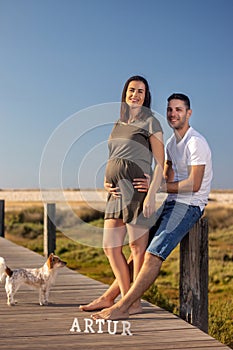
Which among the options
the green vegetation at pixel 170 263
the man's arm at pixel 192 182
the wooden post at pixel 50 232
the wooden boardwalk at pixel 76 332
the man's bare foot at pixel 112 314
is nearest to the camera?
the wooden boardwalk at pixel 76 332

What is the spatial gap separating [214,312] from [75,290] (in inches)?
94.3

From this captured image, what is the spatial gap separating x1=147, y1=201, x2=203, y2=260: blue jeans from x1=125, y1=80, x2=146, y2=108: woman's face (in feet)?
2.27

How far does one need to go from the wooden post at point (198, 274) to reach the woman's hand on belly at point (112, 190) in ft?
1.77

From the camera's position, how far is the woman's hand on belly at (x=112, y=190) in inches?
149

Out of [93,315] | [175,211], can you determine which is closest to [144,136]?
[175,211]

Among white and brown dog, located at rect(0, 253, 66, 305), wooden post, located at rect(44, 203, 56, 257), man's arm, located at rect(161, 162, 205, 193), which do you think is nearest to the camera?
man's arm, located at rect(161, 162, 205, 193)

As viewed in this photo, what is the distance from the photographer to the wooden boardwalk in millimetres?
3201

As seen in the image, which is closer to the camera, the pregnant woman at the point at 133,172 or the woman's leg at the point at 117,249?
the pregnant woman at the point at 133,172

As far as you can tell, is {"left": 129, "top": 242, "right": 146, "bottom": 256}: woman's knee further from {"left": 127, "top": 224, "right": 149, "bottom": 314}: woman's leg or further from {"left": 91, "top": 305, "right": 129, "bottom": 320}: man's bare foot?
{"left": 91, "top": 305, "right": 129, "bottom": 320}: man's bare foot

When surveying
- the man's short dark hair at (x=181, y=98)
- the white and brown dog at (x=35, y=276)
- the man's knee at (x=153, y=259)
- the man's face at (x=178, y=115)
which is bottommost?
the white and brown dog at (x=35, y=276)

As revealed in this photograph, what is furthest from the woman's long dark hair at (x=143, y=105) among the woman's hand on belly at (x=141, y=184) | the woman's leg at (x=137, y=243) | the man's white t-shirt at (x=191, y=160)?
the woman's leg at (x=137, y=243)

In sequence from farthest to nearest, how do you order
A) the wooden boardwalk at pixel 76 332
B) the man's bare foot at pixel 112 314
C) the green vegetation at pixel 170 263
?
the green vegetation at pixel 170 263 < the man's bare foot at pixel 112 314 < the wooden boardwalk at pixel 76 332

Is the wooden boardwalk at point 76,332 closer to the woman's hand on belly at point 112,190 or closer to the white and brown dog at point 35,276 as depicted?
the white and brown dog at point 35,276

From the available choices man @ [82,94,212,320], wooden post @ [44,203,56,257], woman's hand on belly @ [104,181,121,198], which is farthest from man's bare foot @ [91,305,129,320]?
wooden post @ [44,203,56,257]
